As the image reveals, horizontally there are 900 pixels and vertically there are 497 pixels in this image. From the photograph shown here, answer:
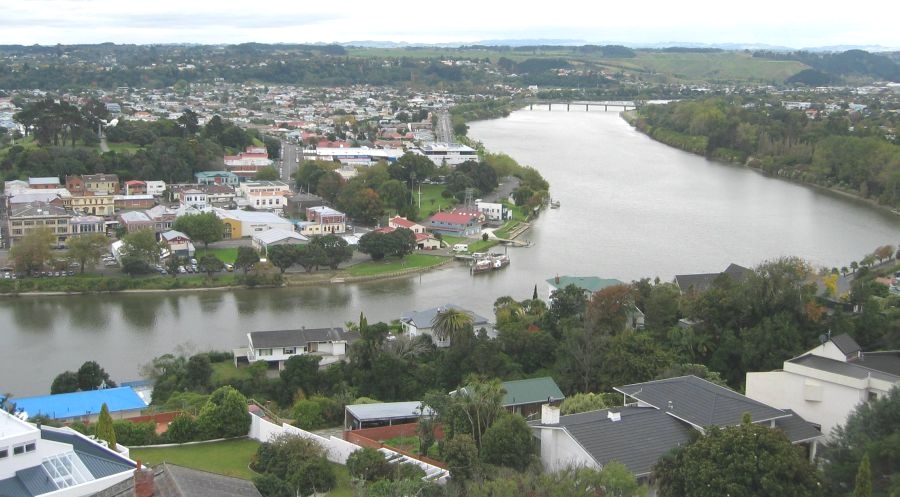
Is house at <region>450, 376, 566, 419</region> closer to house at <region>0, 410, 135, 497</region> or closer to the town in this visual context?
the town

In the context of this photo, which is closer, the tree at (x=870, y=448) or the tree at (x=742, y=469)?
the tree at (x=742, y=469)

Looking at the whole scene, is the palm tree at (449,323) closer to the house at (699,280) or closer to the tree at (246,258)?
the house at (699,280)

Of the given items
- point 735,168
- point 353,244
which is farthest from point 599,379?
point 735,168

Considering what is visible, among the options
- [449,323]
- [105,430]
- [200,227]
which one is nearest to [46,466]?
[105,430]

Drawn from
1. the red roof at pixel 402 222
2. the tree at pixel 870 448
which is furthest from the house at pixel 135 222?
the tree at pixel 870 448

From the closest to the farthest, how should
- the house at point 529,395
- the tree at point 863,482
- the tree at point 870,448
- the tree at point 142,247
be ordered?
the tree at point 863,482
the tree at point 870,448
the house at point 529,395
the tree at point 142,247

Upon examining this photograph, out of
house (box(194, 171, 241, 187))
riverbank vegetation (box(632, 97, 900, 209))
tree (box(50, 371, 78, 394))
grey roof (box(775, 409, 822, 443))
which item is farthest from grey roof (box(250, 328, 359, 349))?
riverbank vegetation (box(632, 97, 900, 209))

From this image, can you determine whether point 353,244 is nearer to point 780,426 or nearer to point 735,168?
point 780,426

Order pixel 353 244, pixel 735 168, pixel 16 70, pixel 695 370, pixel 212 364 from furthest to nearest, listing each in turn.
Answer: pixel 16 70, pixel 735 168, pixel 353 244, pixel 212 364, pixel 695 370
